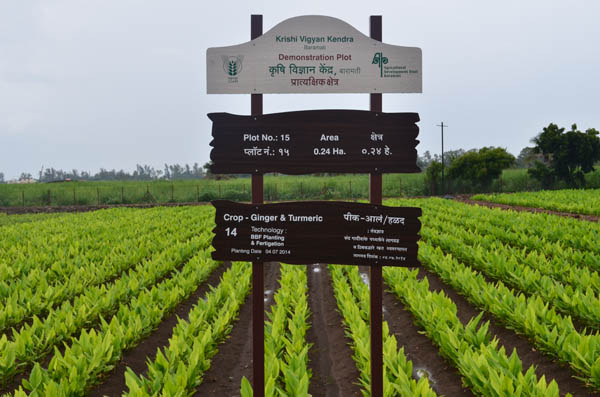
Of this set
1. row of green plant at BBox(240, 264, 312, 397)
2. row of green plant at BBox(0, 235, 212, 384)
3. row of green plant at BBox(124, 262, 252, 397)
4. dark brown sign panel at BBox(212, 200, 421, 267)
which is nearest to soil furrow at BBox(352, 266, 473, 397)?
row of green plant at BBox(240, 264, 312, 397)

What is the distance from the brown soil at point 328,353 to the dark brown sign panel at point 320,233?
151cm

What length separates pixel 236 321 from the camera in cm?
628

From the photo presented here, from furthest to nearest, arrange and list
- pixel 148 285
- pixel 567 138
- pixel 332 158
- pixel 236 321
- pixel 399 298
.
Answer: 1. pixel 567 138
2. pixel 148 285
3. pixel 399 298
4. pixel 236 321
5. pixel 332 158

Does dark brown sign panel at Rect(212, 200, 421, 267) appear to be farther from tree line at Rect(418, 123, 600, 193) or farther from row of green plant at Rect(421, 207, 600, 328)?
tree line at Rect(418, 123, 600, 193)

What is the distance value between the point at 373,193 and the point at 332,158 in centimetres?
45

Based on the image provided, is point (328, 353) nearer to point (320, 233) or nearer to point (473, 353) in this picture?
point (473, 353)

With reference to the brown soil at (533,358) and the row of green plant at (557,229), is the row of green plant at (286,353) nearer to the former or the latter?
the brown soil at (533,358)

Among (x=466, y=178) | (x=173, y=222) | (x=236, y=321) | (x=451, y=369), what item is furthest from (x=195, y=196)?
(x=451, y=369)

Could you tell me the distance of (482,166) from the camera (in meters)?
37.2

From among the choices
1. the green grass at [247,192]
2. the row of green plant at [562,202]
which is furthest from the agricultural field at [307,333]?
the green grass at [247,192]

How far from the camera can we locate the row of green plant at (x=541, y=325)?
3.93 metres

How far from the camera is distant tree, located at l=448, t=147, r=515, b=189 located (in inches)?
1463

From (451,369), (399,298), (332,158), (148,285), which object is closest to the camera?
(332,158)

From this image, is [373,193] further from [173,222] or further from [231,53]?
[173,222]
